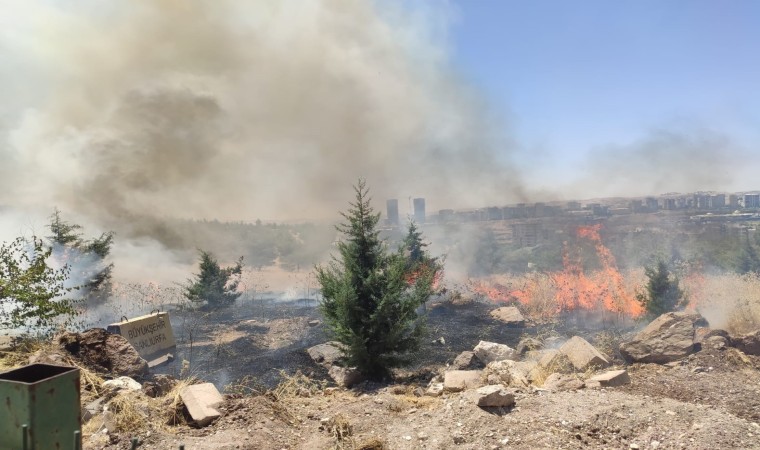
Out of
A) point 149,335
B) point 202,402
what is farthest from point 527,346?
point 149,335

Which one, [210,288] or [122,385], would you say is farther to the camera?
[210,288]

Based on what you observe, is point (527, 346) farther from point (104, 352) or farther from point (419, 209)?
point (419, 209)

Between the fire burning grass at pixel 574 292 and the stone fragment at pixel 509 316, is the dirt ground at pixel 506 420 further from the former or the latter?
the fire burning grass at pixel 574 292

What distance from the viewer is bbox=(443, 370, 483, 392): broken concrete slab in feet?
26.8

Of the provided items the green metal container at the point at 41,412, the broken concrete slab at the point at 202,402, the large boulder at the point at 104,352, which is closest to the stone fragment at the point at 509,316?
the large boulder at the point at 104,352

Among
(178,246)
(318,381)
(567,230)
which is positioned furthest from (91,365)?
(567,230)

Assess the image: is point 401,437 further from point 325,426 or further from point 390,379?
point 390,379

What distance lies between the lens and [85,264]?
56.5 feet

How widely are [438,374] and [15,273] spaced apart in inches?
358

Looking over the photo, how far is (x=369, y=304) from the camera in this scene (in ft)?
34.4

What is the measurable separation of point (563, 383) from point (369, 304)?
433 cm

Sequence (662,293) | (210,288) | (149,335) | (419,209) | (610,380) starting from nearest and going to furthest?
(610,380), (149,335), (662,293), (210,288), (419,209)

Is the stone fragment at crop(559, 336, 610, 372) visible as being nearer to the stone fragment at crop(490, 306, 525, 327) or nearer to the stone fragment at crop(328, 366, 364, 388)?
the stone fragment at crop(328, 366, 364, 388)

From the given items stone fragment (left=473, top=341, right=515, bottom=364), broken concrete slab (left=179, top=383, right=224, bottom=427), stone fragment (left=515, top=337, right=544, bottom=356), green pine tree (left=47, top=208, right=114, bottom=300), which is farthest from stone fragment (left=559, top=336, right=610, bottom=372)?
green pine tree (left=47, top=208, right=114, bottom=300)
